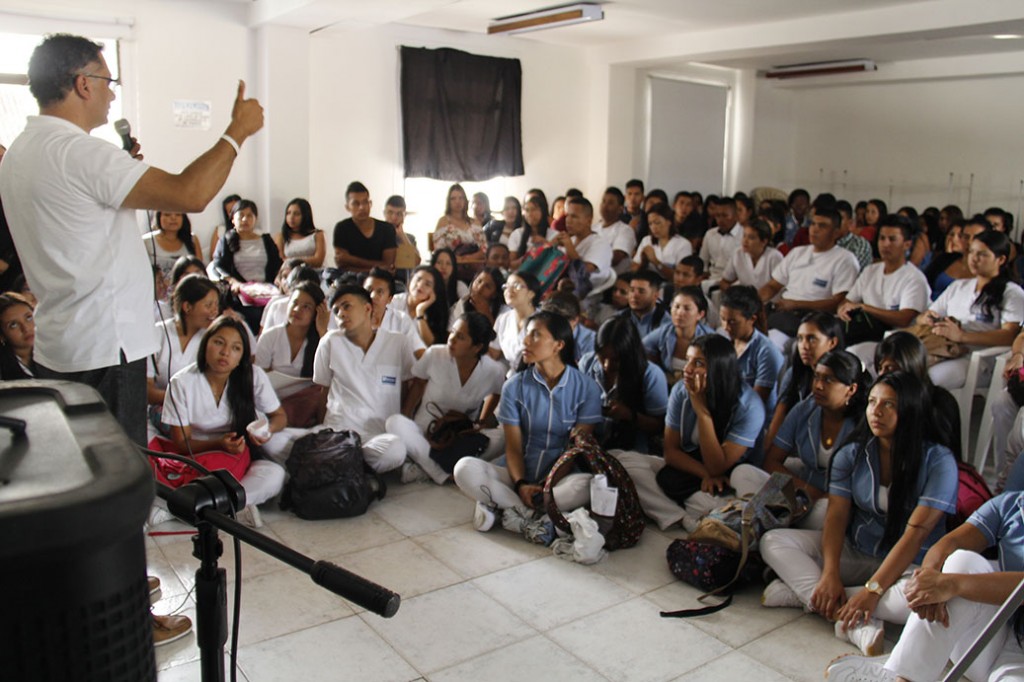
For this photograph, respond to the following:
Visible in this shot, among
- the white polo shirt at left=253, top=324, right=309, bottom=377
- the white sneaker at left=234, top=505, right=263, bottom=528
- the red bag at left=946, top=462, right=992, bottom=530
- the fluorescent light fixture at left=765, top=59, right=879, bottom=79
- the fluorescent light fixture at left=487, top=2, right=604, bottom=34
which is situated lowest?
the white sneaker at left=234, top=505, right=263, bottom=528

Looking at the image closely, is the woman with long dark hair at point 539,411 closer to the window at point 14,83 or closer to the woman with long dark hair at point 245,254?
the woman with long dark hair at point 245,254

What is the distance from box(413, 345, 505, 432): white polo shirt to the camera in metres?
4.02

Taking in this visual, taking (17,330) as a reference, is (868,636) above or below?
below

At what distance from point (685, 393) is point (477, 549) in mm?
947

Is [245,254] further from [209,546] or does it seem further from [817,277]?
[209,546]

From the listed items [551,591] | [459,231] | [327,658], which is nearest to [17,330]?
[327,658]

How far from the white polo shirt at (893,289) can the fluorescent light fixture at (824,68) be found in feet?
17.6

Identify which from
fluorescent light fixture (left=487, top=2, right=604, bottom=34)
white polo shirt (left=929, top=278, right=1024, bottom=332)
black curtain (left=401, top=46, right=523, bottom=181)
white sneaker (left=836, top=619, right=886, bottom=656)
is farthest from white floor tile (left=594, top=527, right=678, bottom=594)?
black curtain (left=401, top=46, right=523, bottom=181)

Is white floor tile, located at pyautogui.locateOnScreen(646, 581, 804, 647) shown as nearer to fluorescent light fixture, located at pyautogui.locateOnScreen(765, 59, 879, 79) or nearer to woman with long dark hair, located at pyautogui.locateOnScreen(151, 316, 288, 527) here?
woman with long dark hair, located at pyautogui.locateOnScreen(151, 316, 288, 527)

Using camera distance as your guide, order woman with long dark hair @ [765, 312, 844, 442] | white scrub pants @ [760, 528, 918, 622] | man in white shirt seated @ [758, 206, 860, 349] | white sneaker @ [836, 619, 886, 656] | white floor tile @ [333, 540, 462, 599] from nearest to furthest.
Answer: white sneaker @ [836, 619, 886, 656] < white scrub pants @ [760, 528, 918, 622] < white floor tile @ [333, 540, 462, 599] < woman with long dark hair @ [765, 312, 844, 442] < man in white shirt seated @ [758, 206, 860, 349]

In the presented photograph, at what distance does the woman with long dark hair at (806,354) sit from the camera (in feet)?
11.4

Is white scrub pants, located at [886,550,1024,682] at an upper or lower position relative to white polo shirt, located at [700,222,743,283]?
lower

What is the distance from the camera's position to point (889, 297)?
4898 mm

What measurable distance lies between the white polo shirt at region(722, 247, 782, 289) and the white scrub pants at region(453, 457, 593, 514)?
308 cm
